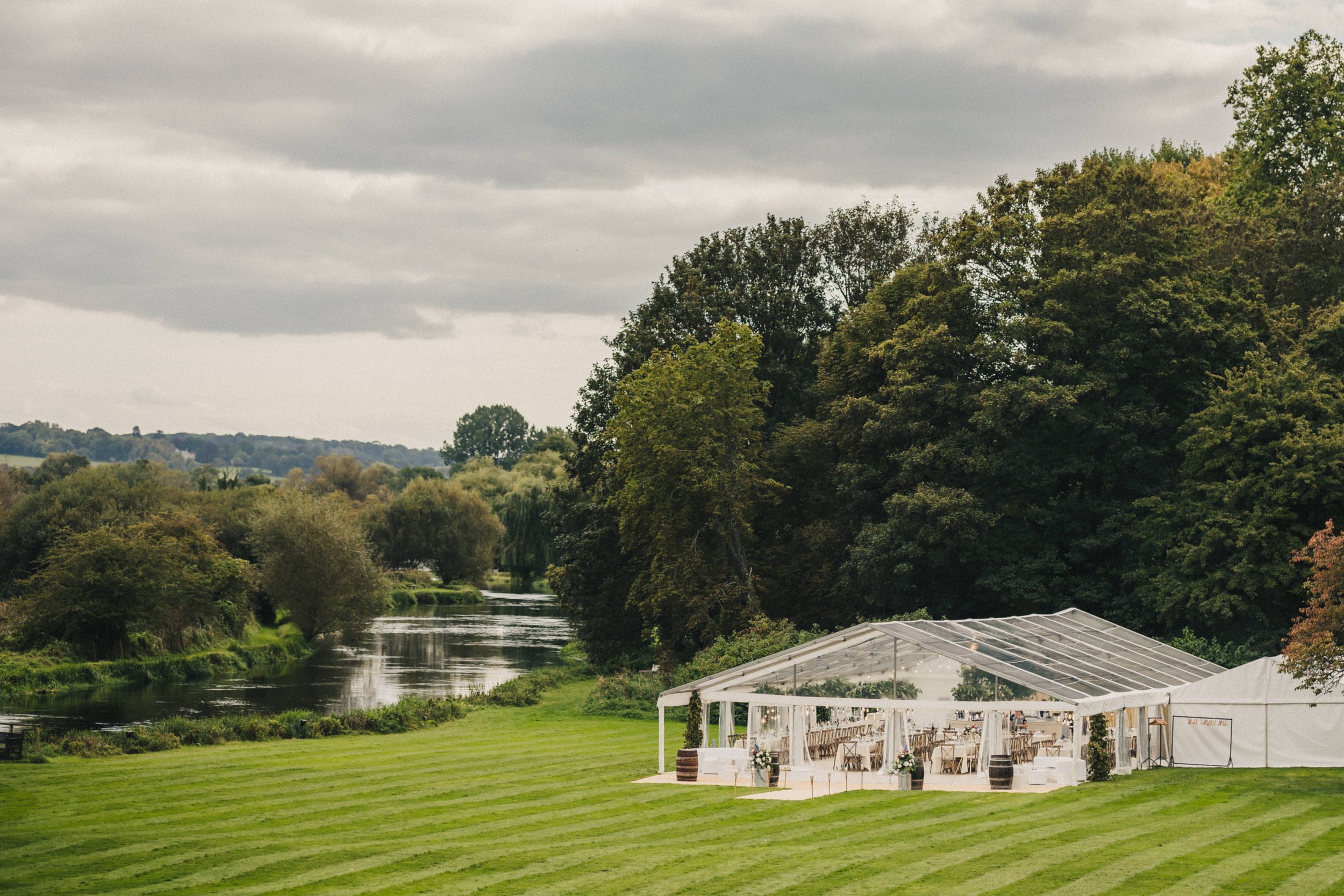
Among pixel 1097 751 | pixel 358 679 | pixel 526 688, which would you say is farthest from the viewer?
pixel 358 679

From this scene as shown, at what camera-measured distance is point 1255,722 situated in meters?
27.1

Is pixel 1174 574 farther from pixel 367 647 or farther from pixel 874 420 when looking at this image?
pixel 367 647

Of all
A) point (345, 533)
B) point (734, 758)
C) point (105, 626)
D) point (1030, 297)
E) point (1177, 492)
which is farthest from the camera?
point (345, 533)

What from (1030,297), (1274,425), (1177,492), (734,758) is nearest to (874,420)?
(1030,297)

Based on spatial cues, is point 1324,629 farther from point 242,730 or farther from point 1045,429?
point 242,730

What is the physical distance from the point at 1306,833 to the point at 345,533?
5045cm

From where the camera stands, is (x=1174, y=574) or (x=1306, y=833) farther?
(x=1174, y=574)

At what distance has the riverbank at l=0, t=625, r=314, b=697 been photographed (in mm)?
45375

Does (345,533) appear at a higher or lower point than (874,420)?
lower

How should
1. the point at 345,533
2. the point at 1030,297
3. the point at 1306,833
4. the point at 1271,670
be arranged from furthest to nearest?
the point at 345,533 < the point at 1030,297 < the point at 1271,670 < the point at 1306,833

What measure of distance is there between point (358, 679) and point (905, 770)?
1287 inches

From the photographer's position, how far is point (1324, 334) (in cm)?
4034

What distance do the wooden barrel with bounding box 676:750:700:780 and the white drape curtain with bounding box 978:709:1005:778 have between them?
564 cm

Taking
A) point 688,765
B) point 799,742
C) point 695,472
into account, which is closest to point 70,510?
point 695,472
